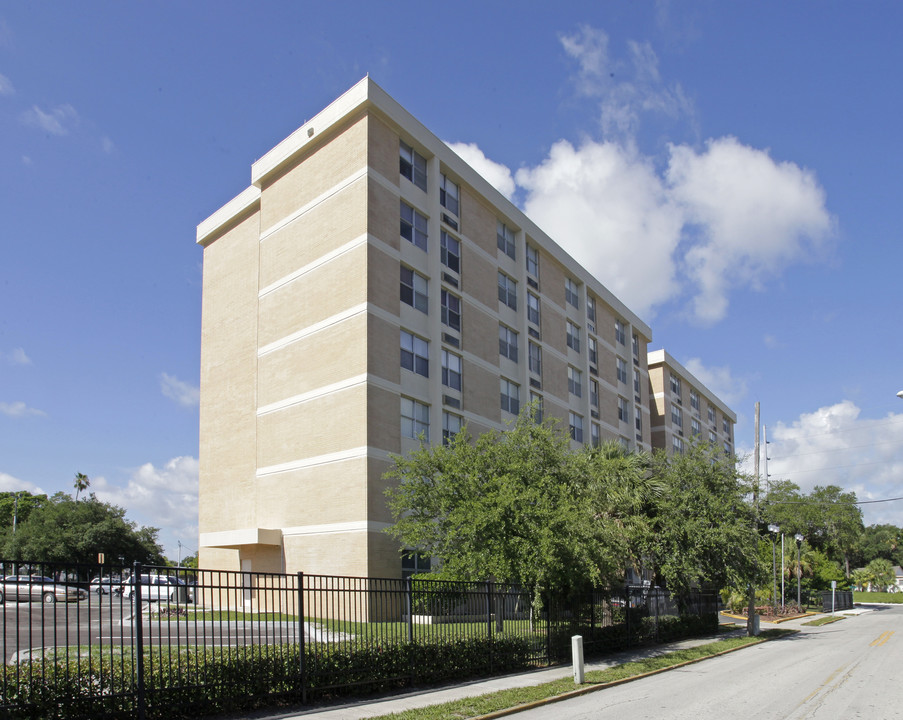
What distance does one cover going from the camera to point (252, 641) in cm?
1252

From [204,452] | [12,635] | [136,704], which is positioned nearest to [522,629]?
[136,704]

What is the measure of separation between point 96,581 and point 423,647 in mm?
7547

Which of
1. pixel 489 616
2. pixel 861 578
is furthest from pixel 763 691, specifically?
pixel 861 578

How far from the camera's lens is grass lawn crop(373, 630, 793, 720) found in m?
12.5

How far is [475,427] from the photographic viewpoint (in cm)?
3616

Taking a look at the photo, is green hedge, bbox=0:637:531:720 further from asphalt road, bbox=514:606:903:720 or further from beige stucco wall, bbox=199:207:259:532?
beige stucco wall, bbox=199:207:259:532

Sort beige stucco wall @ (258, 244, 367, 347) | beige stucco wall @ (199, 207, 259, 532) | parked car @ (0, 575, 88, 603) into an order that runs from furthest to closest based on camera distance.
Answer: beige stucco wall @ (199, 207, 259, 532) < beige stucco wall @ (258, 244, 367, 347) < parked car @ (0, 575, 88, 603)

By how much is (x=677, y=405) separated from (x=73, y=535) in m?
55.2

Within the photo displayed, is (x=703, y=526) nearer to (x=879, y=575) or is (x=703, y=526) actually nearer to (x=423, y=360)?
Result: (x=423, y=360)

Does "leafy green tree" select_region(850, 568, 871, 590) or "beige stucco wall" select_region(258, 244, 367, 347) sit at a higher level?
"beige stucco wall" select_region(258, 244, 367, 347)

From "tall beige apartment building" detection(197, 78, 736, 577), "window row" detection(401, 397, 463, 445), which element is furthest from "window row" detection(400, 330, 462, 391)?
"window row" detection(401, 397, 463, 445)

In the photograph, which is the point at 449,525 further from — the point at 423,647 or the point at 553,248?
the point at 553,248

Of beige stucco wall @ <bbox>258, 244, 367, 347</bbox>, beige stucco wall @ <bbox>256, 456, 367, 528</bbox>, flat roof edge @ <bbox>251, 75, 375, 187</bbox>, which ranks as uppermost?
flat roof edge @ <bbox>251, 75, 375, 187</bbox>

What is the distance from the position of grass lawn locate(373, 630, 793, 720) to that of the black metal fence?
1.67 metres
